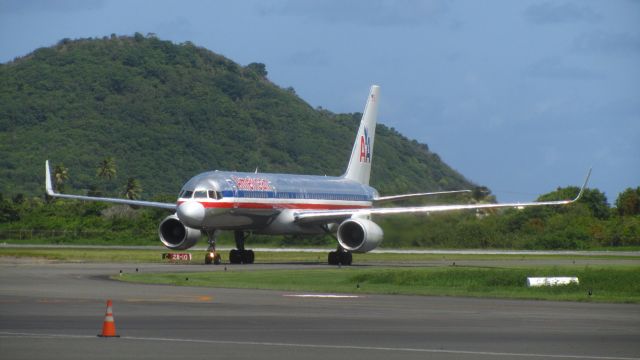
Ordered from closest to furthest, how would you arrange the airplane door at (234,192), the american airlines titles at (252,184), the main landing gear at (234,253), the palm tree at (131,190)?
the main landing gear at (234,253)
the airplane door at (234,192)
the american airlines titles at (252,184)
the palm tree at (131,190)

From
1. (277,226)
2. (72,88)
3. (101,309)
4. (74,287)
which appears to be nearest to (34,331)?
(101,309)

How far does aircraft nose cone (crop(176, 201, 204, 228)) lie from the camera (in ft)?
184

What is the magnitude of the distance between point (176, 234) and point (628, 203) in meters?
51.7

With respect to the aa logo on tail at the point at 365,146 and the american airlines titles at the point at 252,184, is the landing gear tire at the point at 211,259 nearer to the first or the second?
the american airlines titles at the point at 252,184

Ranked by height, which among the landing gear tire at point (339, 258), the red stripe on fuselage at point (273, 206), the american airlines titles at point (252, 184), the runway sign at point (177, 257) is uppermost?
the american airlines titles at point (252, 184)

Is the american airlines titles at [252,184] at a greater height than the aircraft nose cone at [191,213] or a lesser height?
greater

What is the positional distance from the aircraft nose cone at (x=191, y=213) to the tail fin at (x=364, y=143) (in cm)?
1447

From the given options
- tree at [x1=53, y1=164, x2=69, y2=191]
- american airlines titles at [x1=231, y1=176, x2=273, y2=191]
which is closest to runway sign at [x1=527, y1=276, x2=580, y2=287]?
american airlines titles at [x1=231, y1=176, x2=273, y2=191]

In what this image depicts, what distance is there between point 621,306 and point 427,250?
4378cm

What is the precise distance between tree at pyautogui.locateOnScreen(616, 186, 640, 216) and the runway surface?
6907 cm

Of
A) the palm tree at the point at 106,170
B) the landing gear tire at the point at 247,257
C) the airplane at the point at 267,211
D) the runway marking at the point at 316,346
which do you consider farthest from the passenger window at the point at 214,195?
the palm tree at the point at 106,170

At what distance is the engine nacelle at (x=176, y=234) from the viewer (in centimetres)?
5959

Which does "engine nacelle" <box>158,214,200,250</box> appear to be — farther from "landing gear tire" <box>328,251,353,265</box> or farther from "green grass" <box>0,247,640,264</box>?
"landing gear tire" <box>328,251,353,265</box>

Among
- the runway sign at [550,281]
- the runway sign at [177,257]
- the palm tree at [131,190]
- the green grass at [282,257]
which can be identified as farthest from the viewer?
the palm tree at [131,190]
